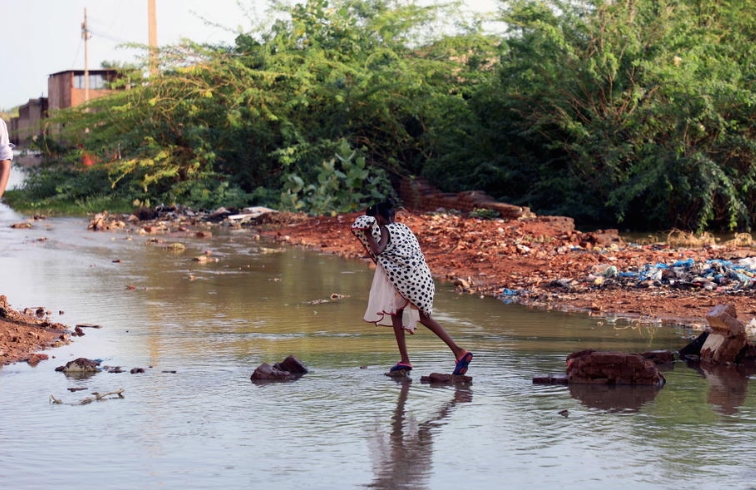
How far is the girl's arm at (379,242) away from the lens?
7.34m

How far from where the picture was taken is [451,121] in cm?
2402

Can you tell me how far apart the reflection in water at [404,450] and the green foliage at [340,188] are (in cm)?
1742

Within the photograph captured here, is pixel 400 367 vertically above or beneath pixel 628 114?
beneath

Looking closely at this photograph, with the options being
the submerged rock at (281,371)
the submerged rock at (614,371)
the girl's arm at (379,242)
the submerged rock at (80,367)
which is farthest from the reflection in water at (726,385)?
the submerged rock at (80,367)

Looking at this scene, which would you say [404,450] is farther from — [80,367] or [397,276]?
[80,367]

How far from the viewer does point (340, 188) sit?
24.8m

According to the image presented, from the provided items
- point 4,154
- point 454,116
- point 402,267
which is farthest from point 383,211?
point 454,116

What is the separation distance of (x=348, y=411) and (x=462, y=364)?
1.22m

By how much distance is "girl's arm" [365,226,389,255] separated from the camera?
734 cm

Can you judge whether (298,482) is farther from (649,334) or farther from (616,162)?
(616,162)

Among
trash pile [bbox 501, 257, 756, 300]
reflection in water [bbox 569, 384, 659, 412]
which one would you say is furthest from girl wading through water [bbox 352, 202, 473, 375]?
trash pile [bbox 501, 257, 756, 300]

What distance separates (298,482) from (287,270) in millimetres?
Answer: 9649

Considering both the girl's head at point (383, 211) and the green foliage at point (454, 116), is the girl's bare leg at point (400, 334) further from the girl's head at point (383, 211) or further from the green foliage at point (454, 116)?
the green foliage at point (454, 116)

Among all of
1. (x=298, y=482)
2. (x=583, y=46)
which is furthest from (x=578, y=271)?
(x=583, y=46)
